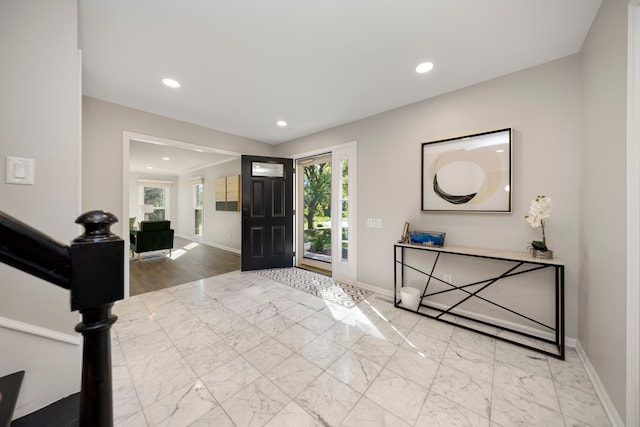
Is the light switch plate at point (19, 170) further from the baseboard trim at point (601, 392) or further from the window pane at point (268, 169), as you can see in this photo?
the baseboard trim at point (601, 392)

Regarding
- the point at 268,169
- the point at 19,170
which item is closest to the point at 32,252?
the point at 19,170

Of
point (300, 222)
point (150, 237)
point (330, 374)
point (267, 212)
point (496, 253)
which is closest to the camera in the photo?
point (330, 374)

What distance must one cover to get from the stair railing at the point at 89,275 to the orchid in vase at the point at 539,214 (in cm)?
267

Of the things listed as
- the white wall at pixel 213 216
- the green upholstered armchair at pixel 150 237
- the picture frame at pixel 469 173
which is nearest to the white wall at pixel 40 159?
the picture frame at pixel 469 173

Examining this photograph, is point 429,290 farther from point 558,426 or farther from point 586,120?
point 586,120

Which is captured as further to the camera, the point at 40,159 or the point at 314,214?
the point at 314,214

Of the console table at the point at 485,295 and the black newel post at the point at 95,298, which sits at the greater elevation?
the black newel post at the point at 95,298

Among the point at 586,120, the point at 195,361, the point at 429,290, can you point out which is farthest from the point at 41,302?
the point at 586,120

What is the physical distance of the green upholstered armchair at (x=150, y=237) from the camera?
4816 mm

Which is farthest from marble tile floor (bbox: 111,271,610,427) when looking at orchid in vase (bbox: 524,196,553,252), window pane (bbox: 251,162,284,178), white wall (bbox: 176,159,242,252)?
white wall (bbox: 176,159,242,252)

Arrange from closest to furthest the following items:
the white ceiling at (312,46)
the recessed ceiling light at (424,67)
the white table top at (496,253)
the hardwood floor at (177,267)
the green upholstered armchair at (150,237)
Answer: the white ceiling at (312,46) < the white table top at (496,253) < the recessed ceiling light at (424,67) < the hardwood floor at (177,267) < the green upholstered armchair at (150,237)

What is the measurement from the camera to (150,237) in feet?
16.2

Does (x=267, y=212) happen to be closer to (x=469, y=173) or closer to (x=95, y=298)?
(x=469, y=173)

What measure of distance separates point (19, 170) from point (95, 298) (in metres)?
1.32
